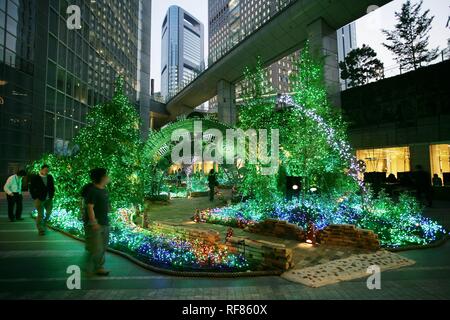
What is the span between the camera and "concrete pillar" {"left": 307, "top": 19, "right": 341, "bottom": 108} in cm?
2475

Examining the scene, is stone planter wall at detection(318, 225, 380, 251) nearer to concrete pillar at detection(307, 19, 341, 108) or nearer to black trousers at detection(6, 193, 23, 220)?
black trousers at detection(6, 193, 23, 220)

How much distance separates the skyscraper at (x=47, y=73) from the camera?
21.8m

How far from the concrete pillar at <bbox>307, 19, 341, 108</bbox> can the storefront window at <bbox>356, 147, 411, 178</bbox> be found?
4674 millimetres

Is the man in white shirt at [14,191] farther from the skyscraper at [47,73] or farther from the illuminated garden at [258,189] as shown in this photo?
the skyscraper at [47,73]

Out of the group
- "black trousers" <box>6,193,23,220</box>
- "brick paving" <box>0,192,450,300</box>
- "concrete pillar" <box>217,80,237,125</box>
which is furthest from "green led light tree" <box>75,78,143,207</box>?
"concrete pillar" <box>217,80,237,125</box>

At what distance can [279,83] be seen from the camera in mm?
123875

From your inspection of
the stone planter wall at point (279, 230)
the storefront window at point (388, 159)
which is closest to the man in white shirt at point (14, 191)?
the stone planter wall at point (279, 230)

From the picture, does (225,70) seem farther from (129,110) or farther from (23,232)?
(23,232)

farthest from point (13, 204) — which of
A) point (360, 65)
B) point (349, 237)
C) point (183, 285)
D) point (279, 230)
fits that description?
point (360, 65)

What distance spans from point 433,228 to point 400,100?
15691 millimetres

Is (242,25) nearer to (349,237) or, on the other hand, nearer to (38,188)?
(38,188)

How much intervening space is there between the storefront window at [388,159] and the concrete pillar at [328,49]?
184 inches
